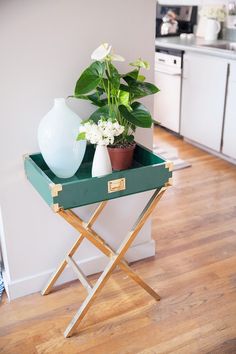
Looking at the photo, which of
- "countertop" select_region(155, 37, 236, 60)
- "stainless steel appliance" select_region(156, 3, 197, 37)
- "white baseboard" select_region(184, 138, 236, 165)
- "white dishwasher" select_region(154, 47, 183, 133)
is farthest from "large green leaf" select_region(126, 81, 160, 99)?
"stainless steel appliance" select_region(156, 3, 197, 37)

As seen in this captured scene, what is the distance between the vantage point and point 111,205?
2205 millimetres

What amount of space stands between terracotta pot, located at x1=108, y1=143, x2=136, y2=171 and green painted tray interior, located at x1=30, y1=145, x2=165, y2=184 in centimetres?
9

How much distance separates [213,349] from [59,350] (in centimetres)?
66

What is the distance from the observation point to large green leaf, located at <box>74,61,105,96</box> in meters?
1.64

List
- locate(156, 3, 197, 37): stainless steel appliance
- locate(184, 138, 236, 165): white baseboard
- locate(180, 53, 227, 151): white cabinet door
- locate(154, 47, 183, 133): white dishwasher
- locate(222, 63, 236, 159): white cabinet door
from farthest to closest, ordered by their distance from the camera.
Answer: locate(156, 3, 197, 37): stainless steel appliance, locate(154, 47, 183, 133): white dishwasher, locate(184, 138, 236, 165): white baseboard, locate(180, 53, 227, 151): white cabinet door, locate(222, 63, 236, 159): white cabinet door

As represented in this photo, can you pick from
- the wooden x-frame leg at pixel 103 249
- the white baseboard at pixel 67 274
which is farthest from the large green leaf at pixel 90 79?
the white baseboard at pixel 67 274

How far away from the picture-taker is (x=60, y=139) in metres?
1.70

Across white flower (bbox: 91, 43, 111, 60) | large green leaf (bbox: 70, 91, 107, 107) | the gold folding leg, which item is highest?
white flower (bbox: 91, 43, 111, 60)

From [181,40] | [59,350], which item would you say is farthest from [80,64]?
[181,40]

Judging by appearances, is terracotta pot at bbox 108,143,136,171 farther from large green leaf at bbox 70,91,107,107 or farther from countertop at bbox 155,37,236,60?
countertop at bbox 155,37,236,60

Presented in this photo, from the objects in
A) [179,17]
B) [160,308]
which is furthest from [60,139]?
[179,17]

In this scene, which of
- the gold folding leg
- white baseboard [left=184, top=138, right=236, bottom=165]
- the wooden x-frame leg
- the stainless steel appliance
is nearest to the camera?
the wooden x-frame leg

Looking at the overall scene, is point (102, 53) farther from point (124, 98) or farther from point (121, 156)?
point (121, 156)

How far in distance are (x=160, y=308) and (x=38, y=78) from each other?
1.22 meters
